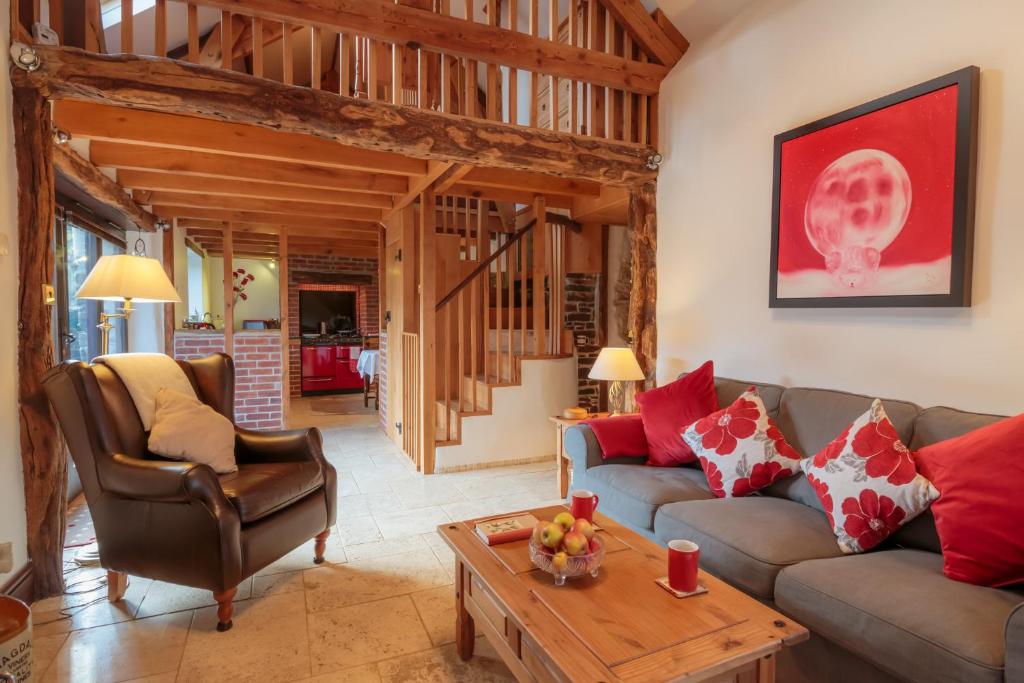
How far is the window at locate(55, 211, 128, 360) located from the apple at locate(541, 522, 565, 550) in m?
3.44

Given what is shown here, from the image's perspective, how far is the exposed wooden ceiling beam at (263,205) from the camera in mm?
4605

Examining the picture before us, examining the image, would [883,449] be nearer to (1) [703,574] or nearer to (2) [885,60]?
(1) [703,574]

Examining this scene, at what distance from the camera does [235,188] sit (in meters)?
4.22

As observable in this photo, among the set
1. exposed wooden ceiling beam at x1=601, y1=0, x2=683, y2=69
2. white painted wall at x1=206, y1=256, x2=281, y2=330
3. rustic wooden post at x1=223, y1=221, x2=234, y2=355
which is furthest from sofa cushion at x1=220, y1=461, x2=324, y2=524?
white painted wall at x1=206, y1=256, x2=281, y2=330

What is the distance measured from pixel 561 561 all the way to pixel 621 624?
227 millimetres

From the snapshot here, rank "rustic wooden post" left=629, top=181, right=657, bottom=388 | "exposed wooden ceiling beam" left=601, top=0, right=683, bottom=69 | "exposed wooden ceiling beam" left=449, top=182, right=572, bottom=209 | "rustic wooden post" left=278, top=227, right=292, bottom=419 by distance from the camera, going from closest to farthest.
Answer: "exposed wooden ceiling beam" left=601, top=0, right=683, bottom=69 → "rustic wooden post" left=629, top=181, right=657, bottom=388 → "exposed wooden ceiling beam" left=449, top=182, right=572, bottom=209 → "rustic wooden post" left=278, top=227, right=292, bottom=419

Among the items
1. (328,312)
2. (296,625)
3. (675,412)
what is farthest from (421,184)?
(328,312)

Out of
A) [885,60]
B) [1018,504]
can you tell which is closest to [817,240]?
[885,60]

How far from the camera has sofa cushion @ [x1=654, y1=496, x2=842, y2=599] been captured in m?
1.75

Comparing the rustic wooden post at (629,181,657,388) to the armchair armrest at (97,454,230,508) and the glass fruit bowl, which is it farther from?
the armchair armrest at (97,454,230,508)

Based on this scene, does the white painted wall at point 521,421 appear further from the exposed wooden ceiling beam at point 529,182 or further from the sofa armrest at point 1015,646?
the sofa armrest at point 1015,646

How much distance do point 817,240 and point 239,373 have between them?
205 inches

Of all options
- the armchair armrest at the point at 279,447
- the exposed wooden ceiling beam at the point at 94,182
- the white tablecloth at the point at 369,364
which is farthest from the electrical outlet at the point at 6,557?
the white tablecloth at the point at 369,364

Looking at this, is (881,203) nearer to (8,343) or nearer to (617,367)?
(617,367)
